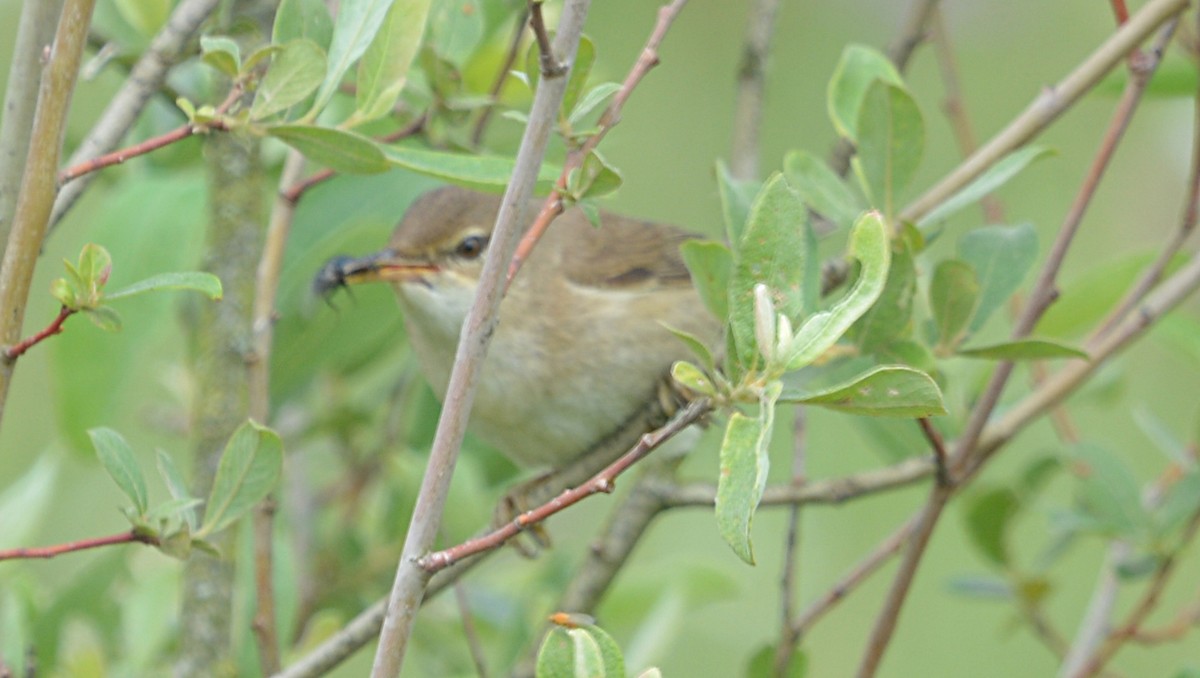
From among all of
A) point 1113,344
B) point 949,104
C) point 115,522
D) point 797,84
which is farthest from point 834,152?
point 797,84

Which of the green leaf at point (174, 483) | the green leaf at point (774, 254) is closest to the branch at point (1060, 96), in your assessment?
the green leaf at point (774, 254)

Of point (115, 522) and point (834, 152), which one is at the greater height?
point (834, 152)

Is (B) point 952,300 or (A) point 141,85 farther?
(B) point 952,300

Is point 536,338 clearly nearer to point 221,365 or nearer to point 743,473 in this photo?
point 221,365

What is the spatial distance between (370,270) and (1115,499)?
137 cm

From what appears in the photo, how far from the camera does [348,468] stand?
3.20 metres

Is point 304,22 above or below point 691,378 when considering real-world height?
above

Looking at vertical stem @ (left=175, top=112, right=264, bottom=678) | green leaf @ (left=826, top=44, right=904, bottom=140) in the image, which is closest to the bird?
vertical stem @ (left=175, top=112, right=264, bottom=678)

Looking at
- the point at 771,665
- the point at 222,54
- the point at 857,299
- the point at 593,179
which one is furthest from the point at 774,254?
the point at 771,665

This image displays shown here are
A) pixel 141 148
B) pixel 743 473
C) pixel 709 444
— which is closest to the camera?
pixel 743 473

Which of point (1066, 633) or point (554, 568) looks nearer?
point (554, 568)

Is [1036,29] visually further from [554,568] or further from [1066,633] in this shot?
[554,568]

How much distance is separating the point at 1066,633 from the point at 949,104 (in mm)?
2558

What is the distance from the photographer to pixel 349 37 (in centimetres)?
152
